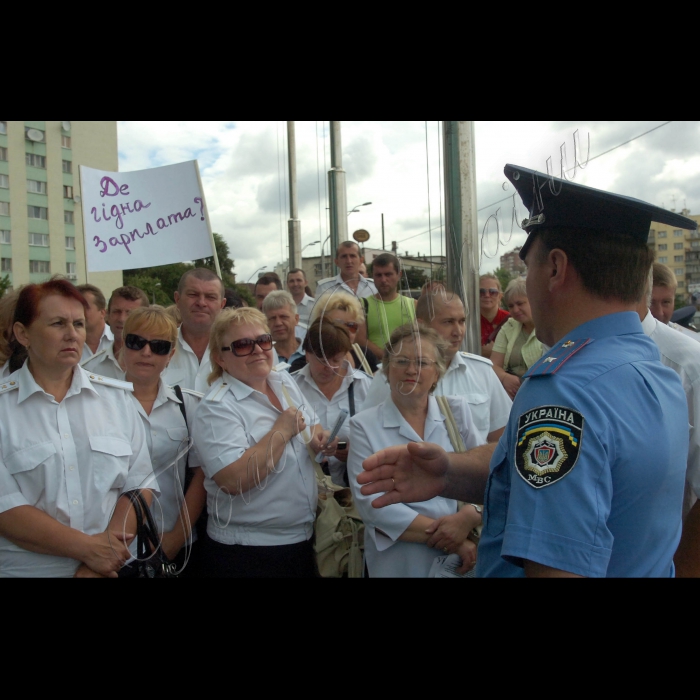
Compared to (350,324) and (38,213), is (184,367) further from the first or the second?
(38,213)

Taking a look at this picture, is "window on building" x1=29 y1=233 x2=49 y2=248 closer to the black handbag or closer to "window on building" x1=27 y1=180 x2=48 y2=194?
"window on building" x1=27 y1=180 x2=48 y2=194

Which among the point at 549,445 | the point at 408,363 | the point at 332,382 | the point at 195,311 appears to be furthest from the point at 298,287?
the point at 549,445

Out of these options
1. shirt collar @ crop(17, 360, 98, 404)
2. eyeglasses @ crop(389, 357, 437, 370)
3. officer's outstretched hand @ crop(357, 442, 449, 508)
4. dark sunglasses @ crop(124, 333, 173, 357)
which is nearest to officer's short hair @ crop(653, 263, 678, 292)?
eyeglasses @ crop(389, 357, 437, 370)

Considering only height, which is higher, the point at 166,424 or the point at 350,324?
the point at 350,324

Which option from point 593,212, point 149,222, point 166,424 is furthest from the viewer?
point 149,222

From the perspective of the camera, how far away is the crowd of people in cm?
124

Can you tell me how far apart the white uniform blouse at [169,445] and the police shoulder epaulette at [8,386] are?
0.50m

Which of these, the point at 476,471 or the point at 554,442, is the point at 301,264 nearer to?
the point at 476,471

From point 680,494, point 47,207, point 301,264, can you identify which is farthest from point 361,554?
point 47,207

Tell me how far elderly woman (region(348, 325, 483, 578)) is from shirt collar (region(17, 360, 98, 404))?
1192 mm

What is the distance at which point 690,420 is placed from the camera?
6.84 feet

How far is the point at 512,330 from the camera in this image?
4211mm

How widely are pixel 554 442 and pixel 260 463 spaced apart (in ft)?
5.89

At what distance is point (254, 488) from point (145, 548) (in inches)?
20.4
